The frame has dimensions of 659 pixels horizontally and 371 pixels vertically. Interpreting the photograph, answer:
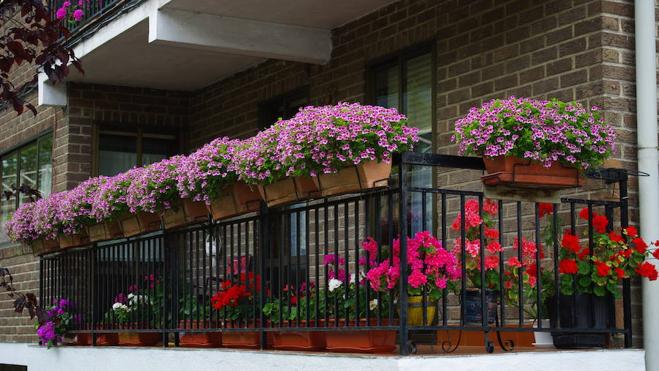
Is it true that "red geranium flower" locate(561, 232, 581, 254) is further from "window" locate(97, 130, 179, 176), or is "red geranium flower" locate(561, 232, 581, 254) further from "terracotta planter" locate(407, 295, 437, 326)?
"window" locate(97, 130, 179, 176)

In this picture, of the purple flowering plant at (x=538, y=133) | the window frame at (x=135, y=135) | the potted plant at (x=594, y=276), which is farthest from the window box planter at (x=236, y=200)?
the window frame at (x=135, y=135)

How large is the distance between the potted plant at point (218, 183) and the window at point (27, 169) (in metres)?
5.17

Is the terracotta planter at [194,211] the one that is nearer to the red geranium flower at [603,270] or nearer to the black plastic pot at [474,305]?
the black plastic pot at [474,305]

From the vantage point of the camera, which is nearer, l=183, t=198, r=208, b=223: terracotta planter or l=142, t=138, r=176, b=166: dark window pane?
l=183, t=198, r=208, b=223: terracotta planter

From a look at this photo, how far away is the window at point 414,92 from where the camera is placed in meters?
8.81

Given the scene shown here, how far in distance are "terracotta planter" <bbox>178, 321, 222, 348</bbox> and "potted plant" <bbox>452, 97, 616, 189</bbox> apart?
9.36 ft

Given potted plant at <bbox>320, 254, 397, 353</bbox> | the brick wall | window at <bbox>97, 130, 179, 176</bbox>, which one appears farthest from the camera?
window at <bbox>97, 130, 179, 176</bbox>

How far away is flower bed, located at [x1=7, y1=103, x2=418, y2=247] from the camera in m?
6.24

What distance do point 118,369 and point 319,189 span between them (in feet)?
10.9

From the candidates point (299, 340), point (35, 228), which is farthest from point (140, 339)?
point (299, 340)

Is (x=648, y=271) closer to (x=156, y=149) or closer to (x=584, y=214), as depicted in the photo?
(x=584, y=214)

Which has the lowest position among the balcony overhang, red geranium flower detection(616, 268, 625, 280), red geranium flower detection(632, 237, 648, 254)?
red geranium flower detection(616, 268, 625, 280)

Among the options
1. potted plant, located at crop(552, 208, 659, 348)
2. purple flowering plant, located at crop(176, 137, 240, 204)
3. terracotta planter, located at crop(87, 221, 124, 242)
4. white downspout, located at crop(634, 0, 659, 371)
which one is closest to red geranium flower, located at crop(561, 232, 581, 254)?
potted plant, located at crop(552, 208, 659, 348)

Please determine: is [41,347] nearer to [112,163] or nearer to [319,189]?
[112,163]
